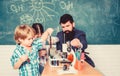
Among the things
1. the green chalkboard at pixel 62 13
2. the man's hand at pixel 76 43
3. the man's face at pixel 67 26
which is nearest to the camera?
the man's hand at pixel 76 43

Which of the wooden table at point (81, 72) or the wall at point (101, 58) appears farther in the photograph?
the wall at point (101, 58)

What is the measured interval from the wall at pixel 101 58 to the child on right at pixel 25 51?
191 centimetres

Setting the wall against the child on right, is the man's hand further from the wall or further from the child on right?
the wall

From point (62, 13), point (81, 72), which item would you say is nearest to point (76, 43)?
point (81, 72)

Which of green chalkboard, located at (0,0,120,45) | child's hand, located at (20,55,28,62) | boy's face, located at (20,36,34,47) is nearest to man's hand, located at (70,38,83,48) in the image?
boy's face, located at (20,36,34,47)

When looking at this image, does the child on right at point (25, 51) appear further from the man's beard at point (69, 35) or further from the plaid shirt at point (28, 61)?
the man's beard at point (69, 35)

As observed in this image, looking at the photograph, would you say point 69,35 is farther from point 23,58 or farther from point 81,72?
point 23,58

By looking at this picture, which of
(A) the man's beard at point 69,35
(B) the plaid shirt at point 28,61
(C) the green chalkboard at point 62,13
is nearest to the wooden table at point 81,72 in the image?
(B) the plaid shirt at point 28,61

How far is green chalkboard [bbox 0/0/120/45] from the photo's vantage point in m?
4.64

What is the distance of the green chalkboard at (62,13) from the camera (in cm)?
464

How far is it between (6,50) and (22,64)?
79.2 inches

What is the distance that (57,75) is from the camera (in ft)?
8.45

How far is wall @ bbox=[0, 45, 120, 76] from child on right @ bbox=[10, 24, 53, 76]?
1914 mm

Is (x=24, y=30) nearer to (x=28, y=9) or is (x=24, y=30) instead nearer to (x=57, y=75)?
(x=57, y=75)
